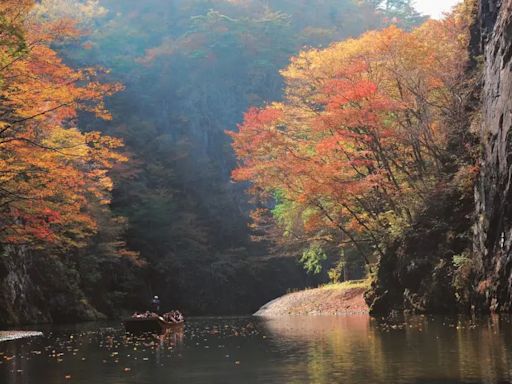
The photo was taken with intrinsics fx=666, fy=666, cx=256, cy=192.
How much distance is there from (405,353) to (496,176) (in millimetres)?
10669

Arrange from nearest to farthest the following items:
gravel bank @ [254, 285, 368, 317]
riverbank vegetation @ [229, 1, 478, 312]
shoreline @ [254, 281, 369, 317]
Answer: riverbank vegetation @ [229, 1, 478, 312]
shoreline @ [254, 281, 369, 317]
gravel bank @ [254, 285, 368, 317]

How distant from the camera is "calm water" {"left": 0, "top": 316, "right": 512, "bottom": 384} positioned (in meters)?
9.99

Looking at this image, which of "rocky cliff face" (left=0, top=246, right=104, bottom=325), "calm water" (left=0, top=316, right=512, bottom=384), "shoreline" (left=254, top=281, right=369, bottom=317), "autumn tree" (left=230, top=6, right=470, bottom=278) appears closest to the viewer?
"calm water" (left=0, top=316, right=512, bottom=384)

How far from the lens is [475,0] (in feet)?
94.6

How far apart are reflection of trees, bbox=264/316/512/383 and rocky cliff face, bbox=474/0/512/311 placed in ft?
6.64

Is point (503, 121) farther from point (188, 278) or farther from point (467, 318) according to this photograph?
point (188, 278)

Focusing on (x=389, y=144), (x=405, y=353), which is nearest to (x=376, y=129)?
(x=389, y=144)

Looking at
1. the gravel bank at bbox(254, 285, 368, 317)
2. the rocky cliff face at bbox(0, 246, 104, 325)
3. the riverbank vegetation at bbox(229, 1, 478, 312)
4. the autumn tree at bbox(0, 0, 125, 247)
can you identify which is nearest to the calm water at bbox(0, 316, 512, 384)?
the autumn tree at bbox(0, 0, 125, 247)

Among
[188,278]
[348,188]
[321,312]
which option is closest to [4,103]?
[348,188]

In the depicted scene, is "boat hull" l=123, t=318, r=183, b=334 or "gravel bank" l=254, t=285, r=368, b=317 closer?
"boat hull" l=123, t=318, r=183, b=334

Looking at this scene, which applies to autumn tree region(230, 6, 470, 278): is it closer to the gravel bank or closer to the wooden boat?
the gravel bank

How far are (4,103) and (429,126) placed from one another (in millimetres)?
16568

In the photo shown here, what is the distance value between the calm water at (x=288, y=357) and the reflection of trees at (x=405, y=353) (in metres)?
0.01

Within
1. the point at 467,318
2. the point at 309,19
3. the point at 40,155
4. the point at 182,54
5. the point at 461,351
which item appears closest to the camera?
the point at 461,351
